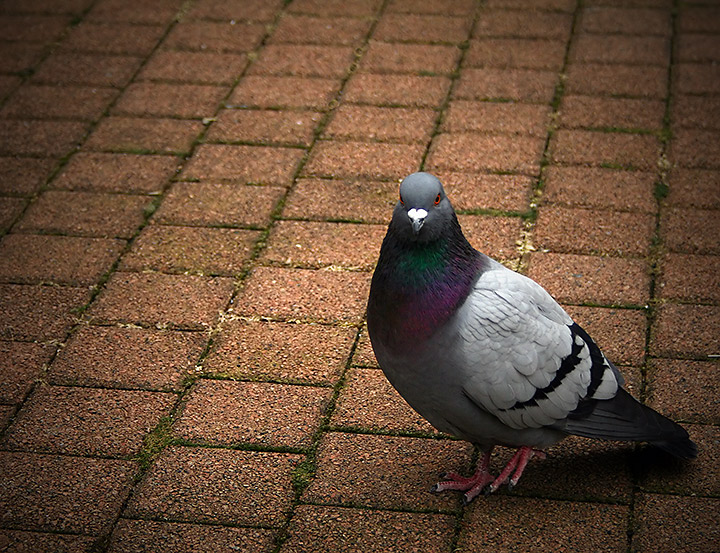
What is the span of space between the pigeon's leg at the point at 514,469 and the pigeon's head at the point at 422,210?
2.94 feet

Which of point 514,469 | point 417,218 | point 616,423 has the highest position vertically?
point 417,218

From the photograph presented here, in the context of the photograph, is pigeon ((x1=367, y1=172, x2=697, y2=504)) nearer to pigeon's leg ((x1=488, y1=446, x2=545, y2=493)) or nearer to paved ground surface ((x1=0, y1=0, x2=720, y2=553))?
pigeon's leg ((x1=488, y1=446, x2=545, y2=493))

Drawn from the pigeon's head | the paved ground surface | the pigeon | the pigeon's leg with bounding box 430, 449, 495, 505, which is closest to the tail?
the pigeon

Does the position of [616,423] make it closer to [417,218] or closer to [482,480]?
[482,480]

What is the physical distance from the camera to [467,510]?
3.09m

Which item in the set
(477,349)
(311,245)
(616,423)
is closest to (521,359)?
(477,349)

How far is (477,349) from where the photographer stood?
285cm

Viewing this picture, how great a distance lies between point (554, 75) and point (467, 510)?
3.50 meters

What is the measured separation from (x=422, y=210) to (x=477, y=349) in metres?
0.47

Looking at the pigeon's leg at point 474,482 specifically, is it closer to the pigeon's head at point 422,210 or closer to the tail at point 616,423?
the tail at point 616,423

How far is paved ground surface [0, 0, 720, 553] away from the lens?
3107mm

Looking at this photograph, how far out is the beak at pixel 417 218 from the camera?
2764mm

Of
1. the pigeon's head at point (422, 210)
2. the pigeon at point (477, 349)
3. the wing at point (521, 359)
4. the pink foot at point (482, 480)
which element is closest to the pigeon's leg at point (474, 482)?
the pink foot at point (482, 480)

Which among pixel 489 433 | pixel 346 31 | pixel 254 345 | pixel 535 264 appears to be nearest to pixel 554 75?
pixel 346 31
